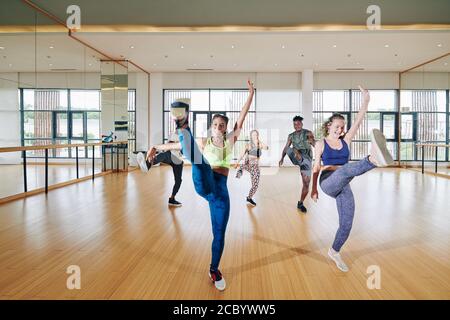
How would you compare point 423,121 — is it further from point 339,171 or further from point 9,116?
point 9,116

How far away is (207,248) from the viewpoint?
A: 4.45 m

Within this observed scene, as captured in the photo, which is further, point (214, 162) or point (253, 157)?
point (253, 157)

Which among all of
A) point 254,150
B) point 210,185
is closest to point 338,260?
point 210,185

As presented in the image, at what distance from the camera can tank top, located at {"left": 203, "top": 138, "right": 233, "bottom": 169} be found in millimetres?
3295

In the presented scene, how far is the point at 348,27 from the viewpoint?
387 inches

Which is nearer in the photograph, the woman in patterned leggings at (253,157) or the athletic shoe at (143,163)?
the athletic shoe at (143,163)

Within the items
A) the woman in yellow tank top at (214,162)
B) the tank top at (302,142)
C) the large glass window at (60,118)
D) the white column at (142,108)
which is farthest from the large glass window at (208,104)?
the woman in yellow tank top at (214,162)

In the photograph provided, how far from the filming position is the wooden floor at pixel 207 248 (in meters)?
3.21

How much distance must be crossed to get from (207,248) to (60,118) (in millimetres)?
6931

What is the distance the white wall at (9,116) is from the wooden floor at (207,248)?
0.94 meters

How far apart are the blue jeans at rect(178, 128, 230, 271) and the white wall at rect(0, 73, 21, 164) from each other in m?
5.63

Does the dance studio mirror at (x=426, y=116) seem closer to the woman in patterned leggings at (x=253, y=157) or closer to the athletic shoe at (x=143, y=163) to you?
the woman in patterned leggings at (x=253, y=157)

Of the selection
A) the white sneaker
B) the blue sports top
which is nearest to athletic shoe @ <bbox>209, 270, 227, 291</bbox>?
the white sneaker

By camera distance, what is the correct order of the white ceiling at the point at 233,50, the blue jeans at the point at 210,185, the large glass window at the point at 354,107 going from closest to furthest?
A: the blue jeans at the point at 210,185 → the white ceiling at the point at 233,50 → the large glass window at the point at 354,107
